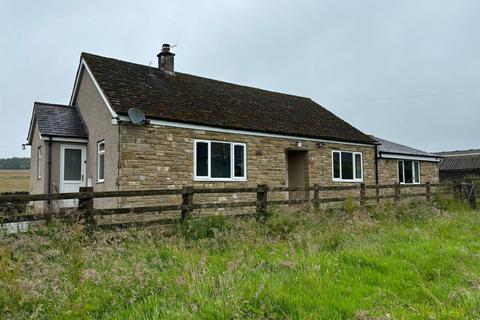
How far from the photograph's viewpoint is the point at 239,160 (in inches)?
553

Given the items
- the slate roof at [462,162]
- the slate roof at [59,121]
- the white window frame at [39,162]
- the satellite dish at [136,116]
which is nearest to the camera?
the satellite dish at [136,116]

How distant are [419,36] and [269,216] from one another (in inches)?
1023

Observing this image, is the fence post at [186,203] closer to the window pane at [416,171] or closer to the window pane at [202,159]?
the window pane at [202,159]

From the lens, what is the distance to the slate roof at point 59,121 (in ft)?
44.7

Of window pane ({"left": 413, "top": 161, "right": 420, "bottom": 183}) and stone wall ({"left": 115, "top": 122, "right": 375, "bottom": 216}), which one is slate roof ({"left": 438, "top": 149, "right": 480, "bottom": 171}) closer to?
window pane ({"left": 413, "top": 161, "right": 420, "bottom": 183})

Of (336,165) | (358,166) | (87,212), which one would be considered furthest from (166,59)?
(87,212)

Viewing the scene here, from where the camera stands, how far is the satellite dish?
11.1 metres

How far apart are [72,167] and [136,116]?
15.7ft

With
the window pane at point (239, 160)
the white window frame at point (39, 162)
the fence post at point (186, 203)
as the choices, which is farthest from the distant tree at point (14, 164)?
the fence post at point (186, 203)

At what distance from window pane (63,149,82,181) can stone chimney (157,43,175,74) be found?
17.5ft

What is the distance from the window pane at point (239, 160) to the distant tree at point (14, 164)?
214 ft

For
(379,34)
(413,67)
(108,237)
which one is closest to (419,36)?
(379,34)

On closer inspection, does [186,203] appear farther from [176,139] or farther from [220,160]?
[220,160]

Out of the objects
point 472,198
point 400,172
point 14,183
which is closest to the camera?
point 472,198
